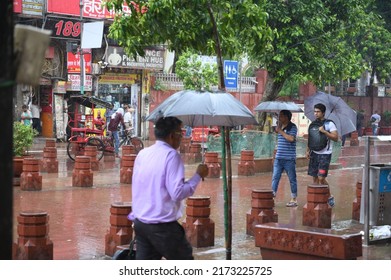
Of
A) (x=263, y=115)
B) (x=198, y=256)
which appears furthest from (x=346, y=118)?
(x=263, y=115)

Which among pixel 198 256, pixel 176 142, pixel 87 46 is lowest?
pixel 198 256

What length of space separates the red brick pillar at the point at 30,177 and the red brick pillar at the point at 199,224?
588cm

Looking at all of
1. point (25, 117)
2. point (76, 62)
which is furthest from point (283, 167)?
point (76, 62)

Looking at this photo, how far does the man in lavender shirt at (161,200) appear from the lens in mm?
5535

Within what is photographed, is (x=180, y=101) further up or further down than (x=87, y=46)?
further down

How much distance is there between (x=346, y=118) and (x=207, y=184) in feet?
16.1

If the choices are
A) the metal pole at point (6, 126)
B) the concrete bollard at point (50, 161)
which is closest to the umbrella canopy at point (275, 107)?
the concrete bollard at point (50, 161)

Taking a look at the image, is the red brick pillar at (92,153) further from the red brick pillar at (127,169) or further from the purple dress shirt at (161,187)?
the purple dress shirt at (161,187)

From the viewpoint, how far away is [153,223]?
5559 mm

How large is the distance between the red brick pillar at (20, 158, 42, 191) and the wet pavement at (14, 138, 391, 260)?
0.18m

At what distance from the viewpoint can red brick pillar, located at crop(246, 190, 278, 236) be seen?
34.3 ft

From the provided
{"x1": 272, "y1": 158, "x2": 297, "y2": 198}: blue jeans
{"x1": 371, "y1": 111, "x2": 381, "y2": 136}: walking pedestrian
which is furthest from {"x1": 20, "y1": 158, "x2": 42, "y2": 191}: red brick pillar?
{"x1": 371, "y1": 111, "x2": 381, "y2": 136}: walking pedestrian

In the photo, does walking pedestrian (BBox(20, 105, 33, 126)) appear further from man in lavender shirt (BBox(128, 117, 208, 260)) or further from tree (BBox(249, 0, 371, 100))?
man in lavender shirt (BBox(128, 117, 208, 260))

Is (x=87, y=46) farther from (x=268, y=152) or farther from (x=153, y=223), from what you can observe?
(x=153, y=223)
